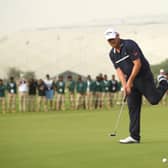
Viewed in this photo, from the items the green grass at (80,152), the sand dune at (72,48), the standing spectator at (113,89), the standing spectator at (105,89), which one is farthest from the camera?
the sand dune at (72,48)

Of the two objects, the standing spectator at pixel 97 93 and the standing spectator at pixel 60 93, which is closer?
the standing spectator at pixel 60 93

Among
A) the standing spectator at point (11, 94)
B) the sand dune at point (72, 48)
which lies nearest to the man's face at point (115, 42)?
the standing spectator at point (11, 94)

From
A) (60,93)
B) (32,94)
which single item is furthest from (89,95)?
(32,94)

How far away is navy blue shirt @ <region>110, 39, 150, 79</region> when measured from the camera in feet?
34.0

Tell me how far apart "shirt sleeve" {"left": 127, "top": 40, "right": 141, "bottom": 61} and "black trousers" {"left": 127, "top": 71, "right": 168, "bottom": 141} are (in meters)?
0.36

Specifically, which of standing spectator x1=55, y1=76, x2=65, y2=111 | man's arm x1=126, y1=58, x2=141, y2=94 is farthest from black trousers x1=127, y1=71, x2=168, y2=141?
standing spectator x1=55, y1=76, x2=65, y2=111

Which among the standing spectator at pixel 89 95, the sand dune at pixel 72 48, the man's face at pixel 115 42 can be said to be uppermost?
the sand dune at pixel 72 48

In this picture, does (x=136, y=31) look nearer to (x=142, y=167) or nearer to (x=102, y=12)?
(x=102, y=12)

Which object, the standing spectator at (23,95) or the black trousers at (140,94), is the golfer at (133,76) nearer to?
the black trousers at (140,94)

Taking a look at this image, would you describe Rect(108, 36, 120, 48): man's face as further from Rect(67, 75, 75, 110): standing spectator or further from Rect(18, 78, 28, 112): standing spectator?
Rect(67, 75, 75, 110): standing spectator

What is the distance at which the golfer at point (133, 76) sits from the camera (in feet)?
34.0

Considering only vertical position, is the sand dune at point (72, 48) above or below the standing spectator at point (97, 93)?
above

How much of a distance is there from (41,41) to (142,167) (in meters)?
31.6

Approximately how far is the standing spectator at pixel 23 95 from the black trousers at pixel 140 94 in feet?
56.2
